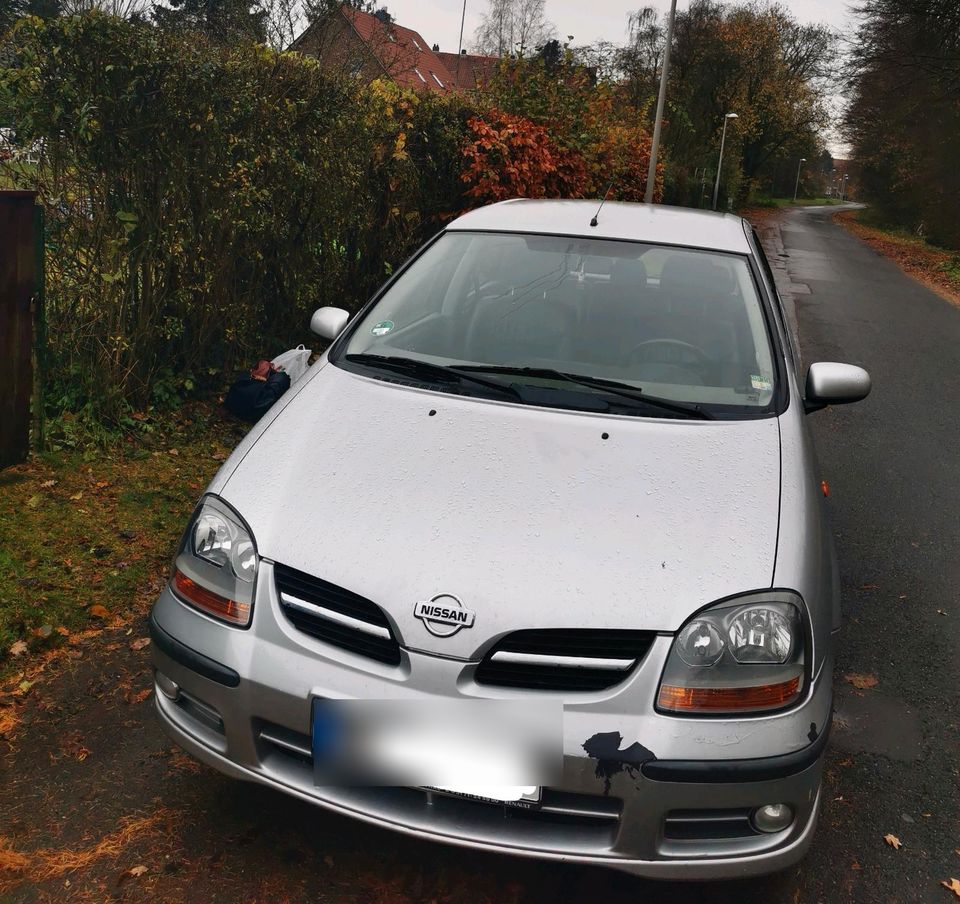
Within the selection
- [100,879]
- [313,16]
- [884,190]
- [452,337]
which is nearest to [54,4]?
[452,337]

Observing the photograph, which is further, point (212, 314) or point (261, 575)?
point (212, 314)

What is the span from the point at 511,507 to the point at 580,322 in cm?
126

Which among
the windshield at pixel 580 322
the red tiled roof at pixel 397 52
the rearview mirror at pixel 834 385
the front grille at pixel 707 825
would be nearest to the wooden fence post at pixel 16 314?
the windshield at pixel 580 322

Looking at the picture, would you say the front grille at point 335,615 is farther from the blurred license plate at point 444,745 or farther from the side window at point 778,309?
the side window at point 778,309

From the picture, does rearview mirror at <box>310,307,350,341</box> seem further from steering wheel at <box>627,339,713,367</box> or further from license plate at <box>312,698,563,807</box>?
license plate at <box>312,698,563,807</box>

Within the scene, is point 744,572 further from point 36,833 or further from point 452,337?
point 36,833

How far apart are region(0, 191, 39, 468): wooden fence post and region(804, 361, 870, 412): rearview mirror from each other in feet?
12.1

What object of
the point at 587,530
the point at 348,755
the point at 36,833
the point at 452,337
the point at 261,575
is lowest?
the point at 36,833

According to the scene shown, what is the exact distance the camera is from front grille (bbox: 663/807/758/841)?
88.6 inches

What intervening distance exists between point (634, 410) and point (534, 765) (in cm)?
132

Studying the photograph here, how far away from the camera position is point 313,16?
16.4 meters

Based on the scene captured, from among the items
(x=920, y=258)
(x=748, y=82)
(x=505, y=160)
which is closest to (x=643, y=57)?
(x=748, y=82)

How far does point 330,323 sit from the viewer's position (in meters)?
3.96

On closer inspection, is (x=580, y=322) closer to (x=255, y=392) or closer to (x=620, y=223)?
(x=620, y=223)
